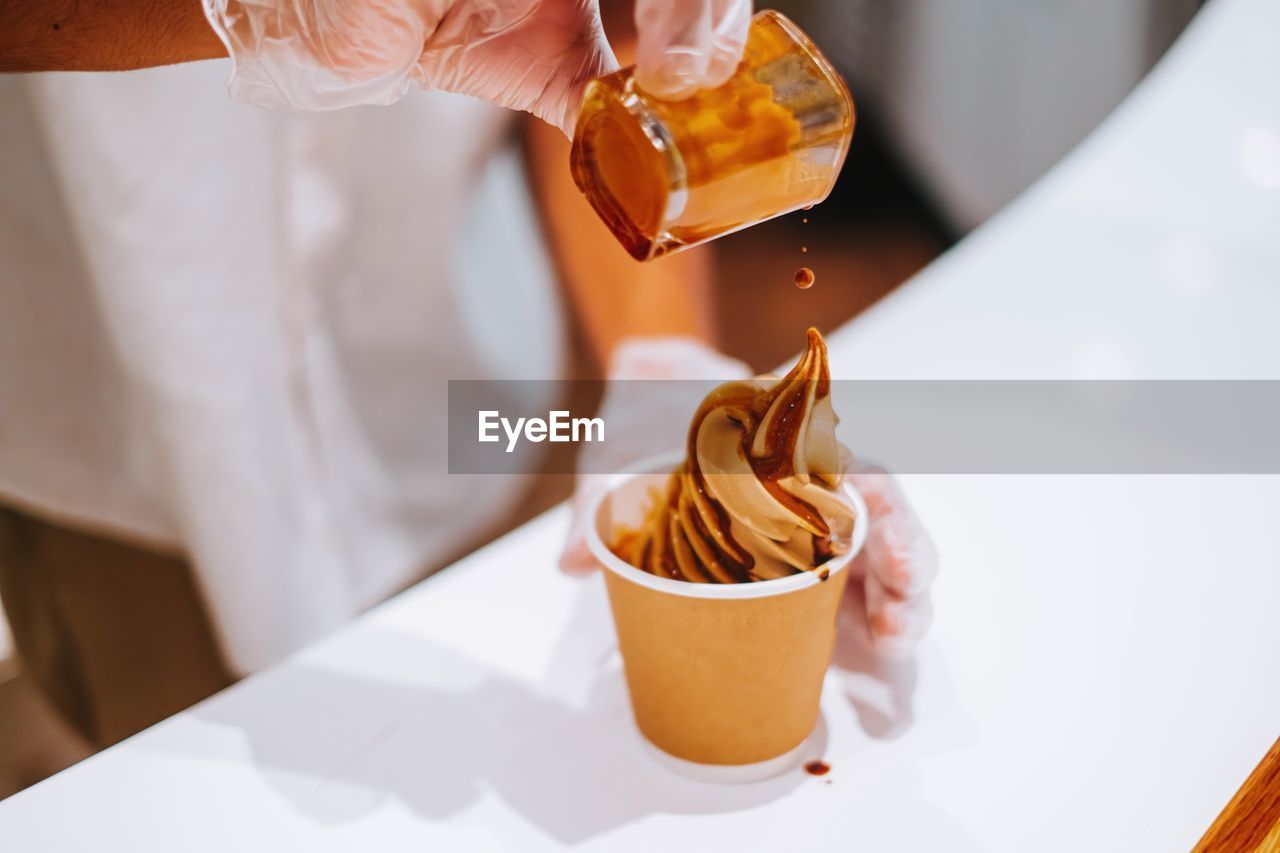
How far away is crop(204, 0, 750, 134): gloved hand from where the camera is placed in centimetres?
70

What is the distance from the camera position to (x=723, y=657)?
67cm

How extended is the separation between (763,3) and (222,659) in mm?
1771

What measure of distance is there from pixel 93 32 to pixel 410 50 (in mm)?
→ 236

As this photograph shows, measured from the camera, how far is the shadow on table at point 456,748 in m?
0.71

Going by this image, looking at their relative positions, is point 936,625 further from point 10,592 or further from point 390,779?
point 10,592

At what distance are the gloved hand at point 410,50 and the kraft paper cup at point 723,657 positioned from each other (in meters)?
0.30

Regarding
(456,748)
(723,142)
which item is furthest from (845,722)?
(723,142)

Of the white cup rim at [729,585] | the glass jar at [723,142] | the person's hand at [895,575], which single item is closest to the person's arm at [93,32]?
the glass jar at [723,142]

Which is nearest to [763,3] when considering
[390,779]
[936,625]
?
[936,625]

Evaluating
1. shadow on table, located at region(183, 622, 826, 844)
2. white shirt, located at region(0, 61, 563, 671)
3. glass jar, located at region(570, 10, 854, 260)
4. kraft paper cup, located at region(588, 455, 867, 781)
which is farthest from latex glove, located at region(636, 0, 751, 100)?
white shirt, located at region(0, 61, 563, 671)

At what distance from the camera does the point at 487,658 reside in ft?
2.73

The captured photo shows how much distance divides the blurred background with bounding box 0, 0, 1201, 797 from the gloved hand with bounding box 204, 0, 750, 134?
1.22m

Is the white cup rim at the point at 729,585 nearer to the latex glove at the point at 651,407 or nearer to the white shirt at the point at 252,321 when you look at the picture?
the latex glove at the point at 651,407

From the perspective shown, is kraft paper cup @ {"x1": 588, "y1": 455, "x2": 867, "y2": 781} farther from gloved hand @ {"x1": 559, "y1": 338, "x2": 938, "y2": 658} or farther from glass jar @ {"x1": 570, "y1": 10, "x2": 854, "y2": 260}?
glass jar @ {"x1": 570, "y1": 10, "x2": 854, "y2": 260}
